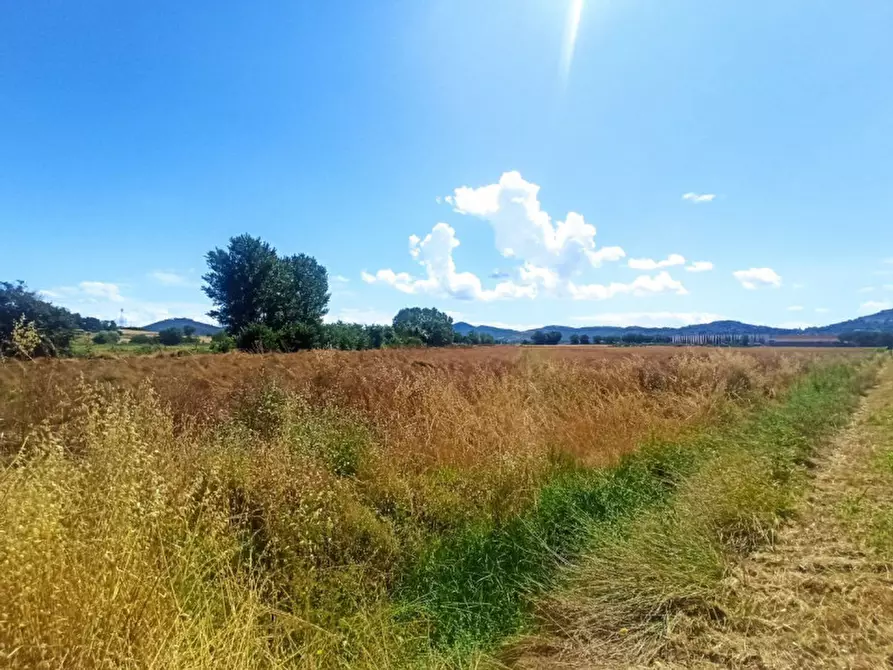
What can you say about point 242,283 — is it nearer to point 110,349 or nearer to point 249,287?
point 249,287

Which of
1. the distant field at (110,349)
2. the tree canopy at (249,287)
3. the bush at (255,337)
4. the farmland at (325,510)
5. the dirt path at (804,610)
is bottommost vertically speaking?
the dirt path at (804,610)

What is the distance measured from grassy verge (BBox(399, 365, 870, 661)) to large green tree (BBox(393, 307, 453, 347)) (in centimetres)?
4398

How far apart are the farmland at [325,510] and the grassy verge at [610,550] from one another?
2 centimetres

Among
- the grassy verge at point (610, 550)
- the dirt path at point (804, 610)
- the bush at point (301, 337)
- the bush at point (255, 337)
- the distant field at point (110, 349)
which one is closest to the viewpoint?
the dirt path at point (804, 610)

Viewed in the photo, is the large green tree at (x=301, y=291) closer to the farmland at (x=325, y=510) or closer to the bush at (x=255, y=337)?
the bush at (x=255, y=337)

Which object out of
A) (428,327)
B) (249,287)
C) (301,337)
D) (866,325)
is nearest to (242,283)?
(249,287)

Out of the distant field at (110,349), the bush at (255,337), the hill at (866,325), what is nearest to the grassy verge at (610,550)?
the distant field at (110,349)

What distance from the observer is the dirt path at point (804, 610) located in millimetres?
2354

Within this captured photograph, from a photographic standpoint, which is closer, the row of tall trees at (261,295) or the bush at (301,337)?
the bush at (301,337)

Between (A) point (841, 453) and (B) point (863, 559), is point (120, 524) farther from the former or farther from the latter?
(A) point (841, 453)

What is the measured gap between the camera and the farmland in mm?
1998

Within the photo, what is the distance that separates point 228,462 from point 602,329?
3415 inches

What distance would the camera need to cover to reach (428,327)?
187 feet

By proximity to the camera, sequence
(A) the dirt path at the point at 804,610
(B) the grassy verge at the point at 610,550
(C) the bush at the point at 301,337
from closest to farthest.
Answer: (A) the dirt path at the point at 804,610, (B) the grassy verge at the point at 610,550, (C) the bush at the point at 301,337
